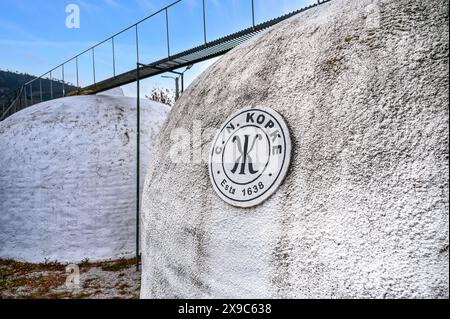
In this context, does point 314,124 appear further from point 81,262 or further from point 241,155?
point 81,262

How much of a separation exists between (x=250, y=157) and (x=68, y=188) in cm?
766

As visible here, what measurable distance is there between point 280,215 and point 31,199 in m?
8.65

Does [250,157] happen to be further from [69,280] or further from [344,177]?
[69,280]

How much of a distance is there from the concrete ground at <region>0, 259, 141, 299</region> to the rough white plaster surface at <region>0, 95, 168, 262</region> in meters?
0.30

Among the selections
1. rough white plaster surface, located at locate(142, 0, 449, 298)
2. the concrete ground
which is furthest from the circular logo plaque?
the concrete ground

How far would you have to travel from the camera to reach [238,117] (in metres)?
2.37

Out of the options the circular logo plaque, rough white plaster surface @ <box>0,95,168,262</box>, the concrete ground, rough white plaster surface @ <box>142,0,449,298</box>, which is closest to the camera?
rough white plaster surface @ <box>142,0,449,298</box>

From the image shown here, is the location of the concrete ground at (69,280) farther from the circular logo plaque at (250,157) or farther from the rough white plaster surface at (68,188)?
the circular logo plaque at (250,157)

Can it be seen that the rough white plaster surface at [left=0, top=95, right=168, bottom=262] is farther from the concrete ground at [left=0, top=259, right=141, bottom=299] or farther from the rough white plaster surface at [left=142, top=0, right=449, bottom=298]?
the rough white plaster surface at [left=142, top=0, right=449, bottom=298]

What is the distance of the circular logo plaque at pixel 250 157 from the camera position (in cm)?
203

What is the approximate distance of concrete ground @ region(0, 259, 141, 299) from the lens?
6.60 meters

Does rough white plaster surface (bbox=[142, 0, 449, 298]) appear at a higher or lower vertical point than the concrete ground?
higher

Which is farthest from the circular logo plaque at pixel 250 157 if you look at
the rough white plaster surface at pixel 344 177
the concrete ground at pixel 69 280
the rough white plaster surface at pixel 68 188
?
the rough white plaster surface at pixel 68 188
